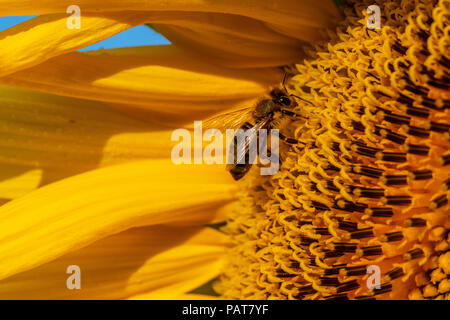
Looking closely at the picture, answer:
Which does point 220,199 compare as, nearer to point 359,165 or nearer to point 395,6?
point 359,165

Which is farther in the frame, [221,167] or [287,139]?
[221,167]

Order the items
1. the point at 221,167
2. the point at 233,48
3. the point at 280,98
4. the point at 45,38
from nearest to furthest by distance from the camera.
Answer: the point at 45,38, the point at 280,98, the point at 233,48, the point at 221,167

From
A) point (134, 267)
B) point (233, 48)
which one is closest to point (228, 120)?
point (233, 48)

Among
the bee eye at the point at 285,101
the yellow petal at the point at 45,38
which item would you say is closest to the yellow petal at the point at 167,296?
the bee eye at the point at 285,101

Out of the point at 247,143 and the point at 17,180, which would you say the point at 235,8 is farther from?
the point at 17,180

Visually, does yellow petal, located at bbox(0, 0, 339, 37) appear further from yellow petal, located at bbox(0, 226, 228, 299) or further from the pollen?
yellow petal, located at bbox(0, 226, 228, 299)
